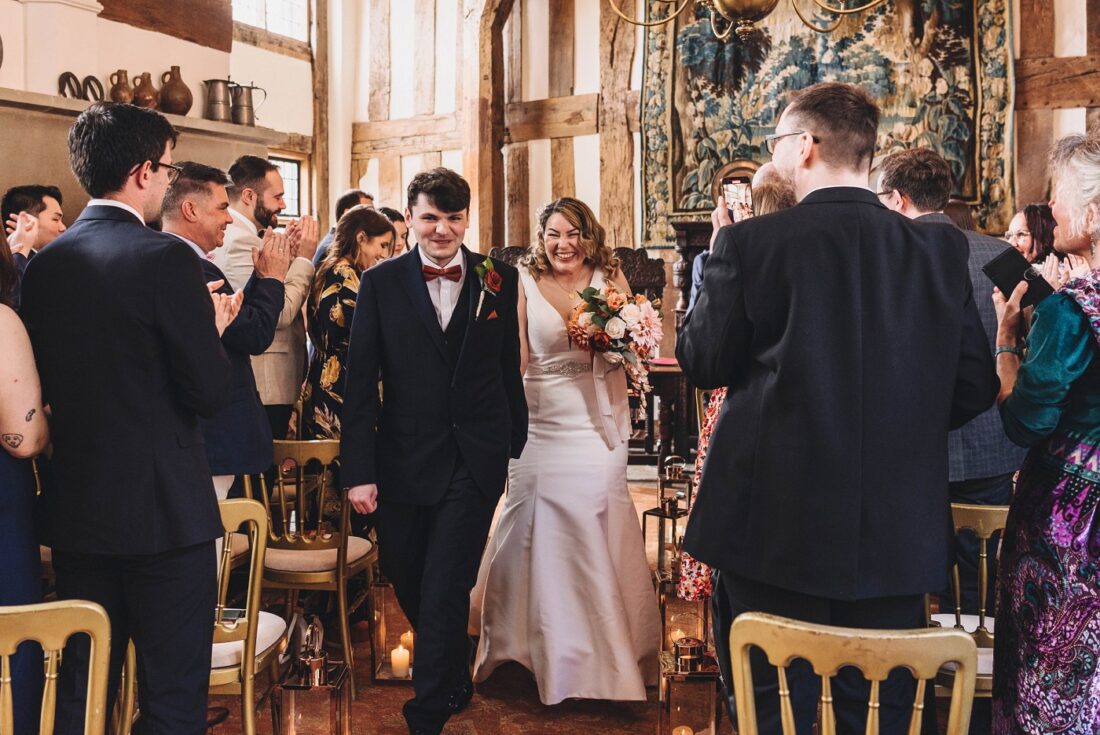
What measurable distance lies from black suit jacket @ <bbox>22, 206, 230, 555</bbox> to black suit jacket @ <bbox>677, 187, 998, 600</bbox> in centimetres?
119

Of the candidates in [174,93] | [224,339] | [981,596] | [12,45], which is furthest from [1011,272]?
[174,93]

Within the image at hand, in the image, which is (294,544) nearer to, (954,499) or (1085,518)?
(954,499)

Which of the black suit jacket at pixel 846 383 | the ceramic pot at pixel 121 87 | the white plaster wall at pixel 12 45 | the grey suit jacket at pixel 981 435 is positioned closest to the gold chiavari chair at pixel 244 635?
the black suit jacket at pixel 846 383

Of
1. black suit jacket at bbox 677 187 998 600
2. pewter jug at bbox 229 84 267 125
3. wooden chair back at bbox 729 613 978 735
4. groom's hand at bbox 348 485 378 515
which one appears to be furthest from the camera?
pewter jug at bbox 229 84 267 125

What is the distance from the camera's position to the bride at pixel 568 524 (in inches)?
138

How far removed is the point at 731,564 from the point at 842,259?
0.67 m

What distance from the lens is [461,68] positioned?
10773 mm

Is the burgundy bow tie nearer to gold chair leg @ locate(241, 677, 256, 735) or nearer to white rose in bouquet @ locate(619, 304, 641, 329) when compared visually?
white rose in bouquet @ locate(619, 304, 641, 329)

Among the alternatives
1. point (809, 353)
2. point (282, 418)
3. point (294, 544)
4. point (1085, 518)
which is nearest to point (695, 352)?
point (809, 353)

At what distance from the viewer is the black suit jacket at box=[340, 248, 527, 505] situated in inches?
121

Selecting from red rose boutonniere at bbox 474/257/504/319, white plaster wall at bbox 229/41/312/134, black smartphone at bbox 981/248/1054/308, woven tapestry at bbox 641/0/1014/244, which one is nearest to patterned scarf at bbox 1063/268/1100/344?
black smartphone at bbox 981/248/1054/308

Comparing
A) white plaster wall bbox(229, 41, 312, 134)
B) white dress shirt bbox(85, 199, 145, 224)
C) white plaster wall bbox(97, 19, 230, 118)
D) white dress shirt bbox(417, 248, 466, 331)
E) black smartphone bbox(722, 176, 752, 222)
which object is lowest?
white dress shirt bbox(417, 248, 466, 331)

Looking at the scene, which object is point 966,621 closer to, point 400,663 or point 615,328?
point 615,328

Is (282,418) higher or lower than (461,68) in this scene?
lower
